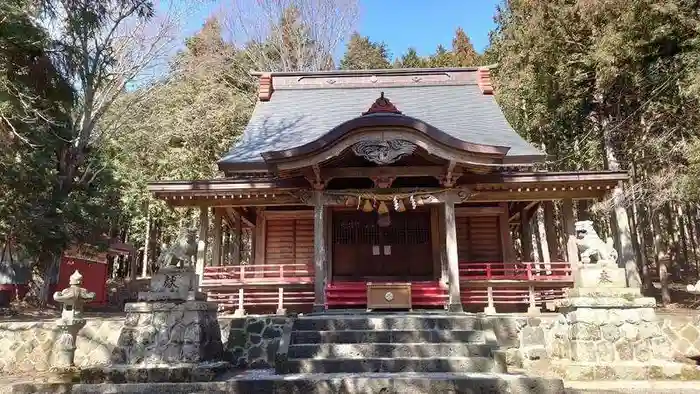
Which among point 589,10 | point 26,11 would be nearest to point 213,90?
point 26,11

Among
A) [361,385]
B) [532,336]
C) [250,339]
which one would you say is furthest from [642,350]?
[250,339]

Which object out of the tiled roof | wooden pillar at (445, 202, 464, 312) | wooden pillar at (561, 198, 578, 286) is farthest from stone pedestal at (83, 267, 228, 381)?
wooden pillar at (561, 198, 578, 286)

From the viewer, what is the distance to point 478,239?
11828 millimetres

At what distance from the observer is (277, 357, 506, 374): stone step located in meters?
6.17

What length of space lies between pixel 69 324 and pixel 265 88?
937 cm

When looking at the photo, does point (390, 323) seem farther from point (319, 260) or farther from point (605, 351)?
point (605, 351)

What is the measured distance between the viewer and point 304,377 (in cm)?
586

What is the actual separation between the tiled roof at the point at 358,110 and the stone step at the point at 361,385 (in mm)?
6035

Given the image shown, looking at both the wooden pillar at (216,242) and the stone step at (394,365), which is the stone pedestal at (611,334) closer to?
the stone step at (394,365)

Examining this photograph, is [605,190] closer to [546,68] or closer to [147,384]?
[546,68]

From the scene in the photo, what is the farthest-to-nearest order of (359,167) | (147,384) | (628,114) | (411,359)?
1. (628,114)
2. (359,167)
3. (411,359)
4. (147,384)

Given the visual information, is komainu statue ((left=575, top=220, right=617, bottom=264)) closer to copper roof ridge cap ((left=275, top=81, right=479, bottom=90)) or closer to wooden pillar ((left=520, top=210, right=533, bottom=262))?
wooden pillar ((left=520, top=210, right=533, bottom=262))

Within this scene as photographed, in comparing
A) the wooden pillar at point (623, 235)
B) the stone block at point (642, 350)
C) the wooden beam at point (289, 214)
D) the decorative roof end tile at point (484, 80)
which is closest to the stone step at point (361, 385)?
the stone block at point (642, 350)

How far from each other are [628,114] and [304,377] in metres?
13.7
